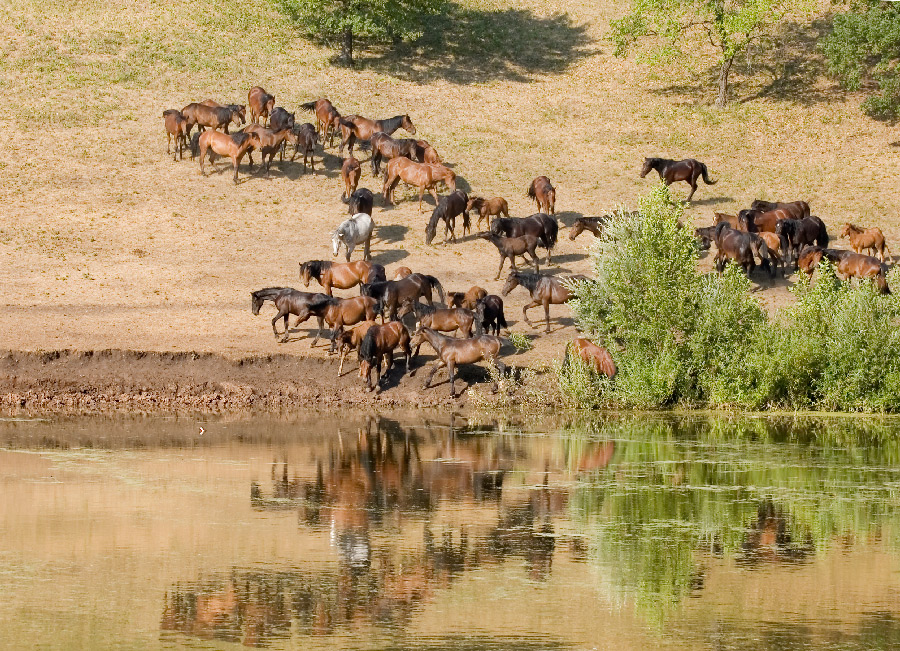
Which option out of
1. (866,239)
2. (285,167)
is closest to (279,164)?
(285,167)

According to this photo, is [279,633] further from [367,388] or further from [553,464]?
[367,388]

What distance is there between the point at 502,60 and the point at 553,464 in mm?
35098

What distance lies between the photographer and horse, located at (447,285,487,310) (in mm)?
31859

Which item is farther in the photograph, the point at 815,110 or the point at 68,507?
the point at 815,110

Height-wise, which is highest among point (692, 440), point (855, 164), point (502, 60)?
point (502, 60)

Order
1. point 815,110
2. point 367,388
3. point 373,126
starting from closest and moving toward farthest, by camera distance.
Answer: point 367,388 < point 373,126 < point 815,110

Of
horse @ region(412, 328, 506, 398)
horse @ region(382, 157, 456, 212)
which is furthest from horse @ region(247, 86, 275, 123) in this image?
horse @ region(412, 328, 506, 398)

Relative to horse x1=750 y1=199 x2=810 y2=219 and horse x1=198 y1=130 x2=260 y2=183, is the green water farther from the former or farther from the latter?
horse x1=198 y1=130 x2=260 y2=183

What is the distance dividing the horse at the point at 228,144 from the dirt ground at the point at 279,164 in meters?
0.76

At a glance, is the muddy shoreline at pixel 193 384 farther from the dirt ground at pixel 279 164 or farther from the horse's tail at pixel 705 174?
the horse's tail at pixel 705 174

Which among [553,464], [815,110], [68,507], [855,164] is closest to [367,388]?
[553,464]

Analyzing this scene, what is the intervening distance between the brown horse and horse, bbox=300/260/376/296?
655 cm

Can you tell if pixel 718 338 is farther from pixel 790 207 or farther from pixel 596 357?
pixel 790 207

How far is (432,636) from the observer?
47.2 ft
